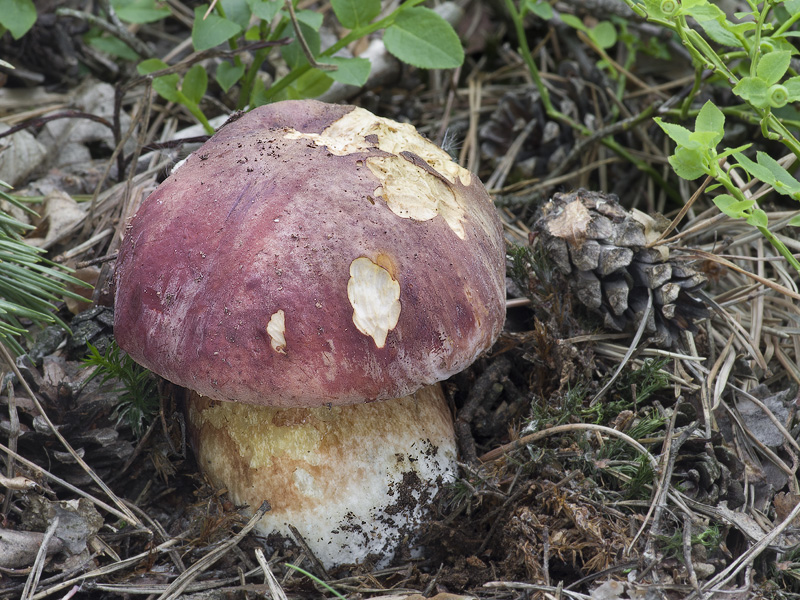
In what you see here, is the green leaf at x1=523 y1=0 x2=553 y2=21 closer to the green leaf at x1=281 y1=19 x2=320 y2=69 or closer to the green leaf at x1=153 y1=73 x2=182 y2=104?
the green leaf at x1=281 y1=19 x2=320 y2=69

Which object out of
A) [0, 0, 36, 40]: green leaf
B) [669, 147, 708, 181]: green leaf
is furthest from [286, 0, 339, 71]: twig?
[669, 147, 708, 181]: green leaf

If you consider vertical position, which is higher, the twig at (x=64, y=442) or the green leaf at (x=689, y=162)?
the green leaf at (x=689, y=162)

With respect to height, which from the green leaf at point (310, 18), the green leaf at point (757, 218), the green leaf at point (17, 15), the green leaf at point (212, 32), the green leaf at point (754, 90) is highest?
the green leaf at point (17, 15)

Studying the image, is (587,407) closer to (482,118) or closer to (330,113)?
(330,113)

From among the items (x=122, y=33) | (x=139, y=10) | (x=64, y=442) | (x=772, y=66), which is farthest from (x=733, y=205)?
(x=122, y=33)

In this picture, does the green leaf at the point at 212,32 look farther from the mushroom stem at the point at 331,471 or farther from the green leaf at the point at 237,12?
the mushroom stem at the point at 331,471

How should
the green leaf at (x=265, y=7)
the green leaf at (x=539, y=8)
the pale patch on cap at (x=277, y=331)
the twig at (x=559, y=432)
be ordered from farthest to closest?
the green leaf at (x=539, y=8)
the green leaf at (x=265, y=7)
the twig at (x=559, y=432)
the pale patch on cap at (x=277, y=331)

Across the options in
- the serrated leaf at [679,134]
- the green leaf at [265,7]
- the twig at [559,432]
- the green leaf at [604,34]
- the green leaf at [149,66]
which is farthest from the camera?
the green leaf at [604,34]

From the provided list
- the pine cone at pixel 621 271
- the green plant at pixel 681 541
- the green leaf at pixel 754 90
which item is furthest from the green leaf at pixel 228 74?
the green plant at pixel 681 541
